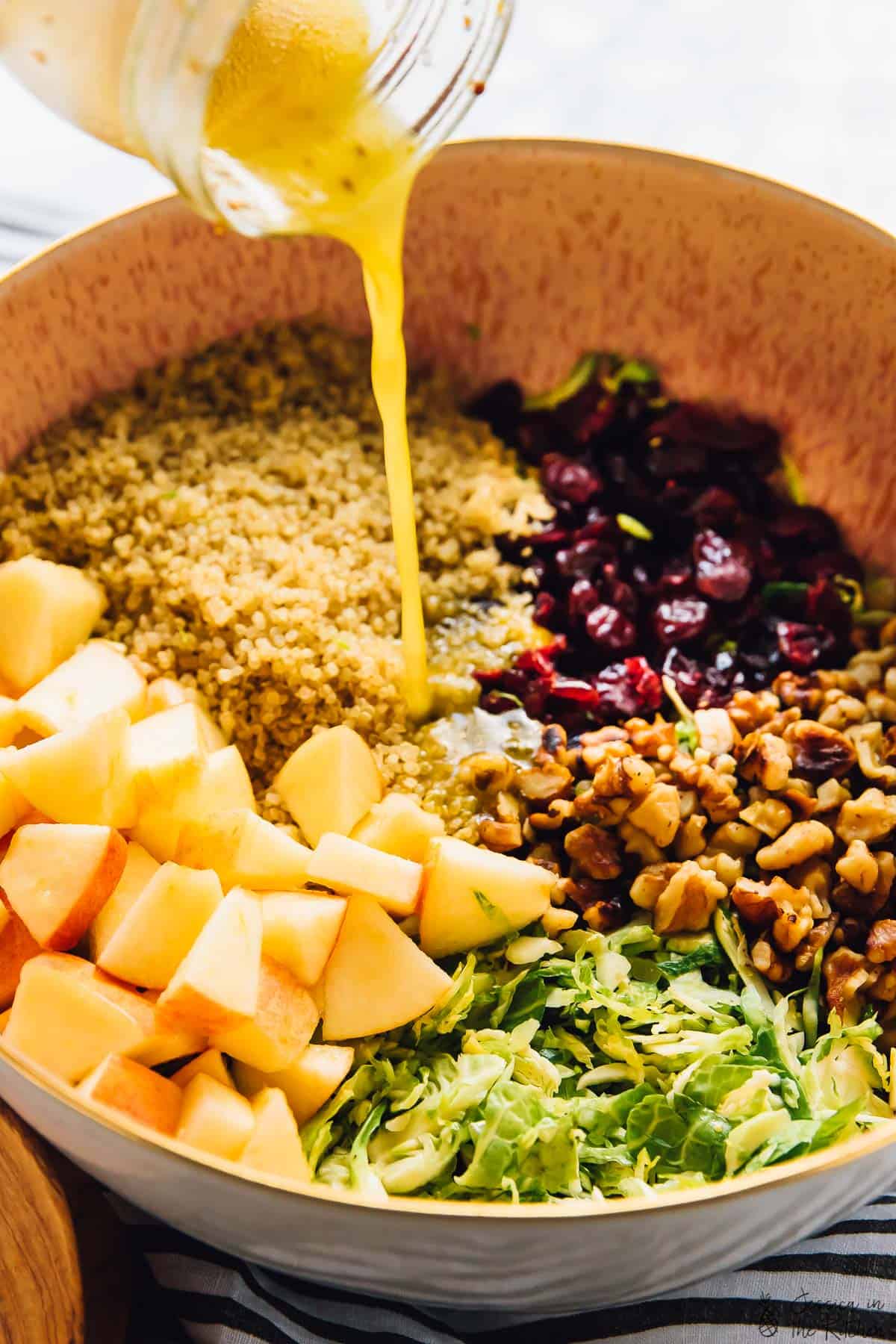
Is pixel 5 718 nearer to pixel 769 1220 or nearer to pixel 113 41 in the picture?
pixel 113 41

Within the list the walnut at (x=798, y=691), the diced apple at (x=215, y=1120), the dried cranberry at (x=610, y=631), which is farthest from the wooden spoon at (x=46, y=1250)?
the walnut at (x=798, y=691)

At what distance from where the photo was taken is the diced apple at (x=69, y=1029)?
1.32 meters

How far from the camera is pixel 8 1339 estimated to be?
1.38 meters

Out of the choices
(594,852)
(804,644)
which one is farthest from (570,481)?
(594,852)

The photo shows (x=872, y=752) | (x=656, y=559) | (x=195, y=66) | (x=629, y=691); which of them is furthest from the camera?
(x=656, y=559)

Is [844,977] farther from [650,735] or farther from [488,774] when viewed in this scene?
[488,774]

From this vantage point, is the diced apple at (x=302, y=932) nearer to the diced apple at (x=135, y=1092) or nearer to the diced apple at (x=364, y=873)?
the diced apple at (x=364, y=873)

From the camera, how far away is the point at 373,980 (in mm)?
1439

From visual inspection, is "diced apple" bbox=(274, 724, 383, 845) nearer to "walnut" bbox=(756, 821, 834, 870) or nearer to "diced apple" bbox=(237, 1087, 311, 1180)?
"diced apple" bbox=(237, 1087, 311, 1180)

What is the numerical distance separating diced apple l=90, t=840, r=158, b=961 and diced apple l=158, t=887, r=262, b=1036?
4.4 inches

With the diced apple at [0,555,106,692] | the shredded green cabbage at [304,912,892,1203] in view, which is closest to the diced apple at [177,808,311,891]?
the shredded green cabbage at [304,912,892,1203]

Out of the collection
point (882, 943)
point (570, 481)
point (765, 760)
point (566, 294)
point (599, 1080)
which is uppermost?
point (566, 294)

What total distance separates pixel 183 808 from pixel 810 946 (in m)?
0.76

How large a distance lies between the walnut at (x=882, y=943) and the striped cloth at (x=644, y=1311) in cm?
29
